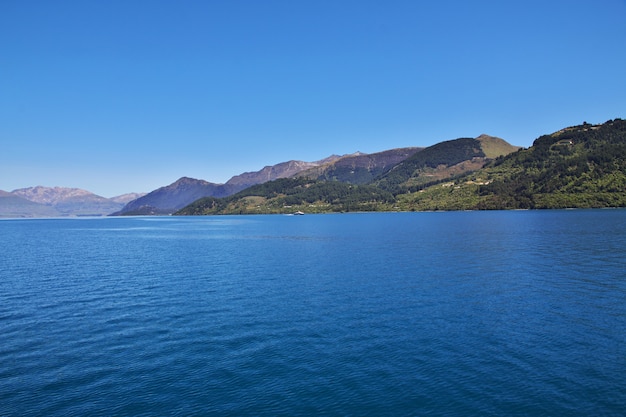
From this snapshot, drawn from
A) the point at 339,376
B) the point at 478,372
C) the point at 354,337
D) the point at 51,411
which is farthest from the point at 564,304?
the point at 51,411

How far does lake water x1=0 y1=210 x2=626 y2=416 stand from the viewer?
1143 inches

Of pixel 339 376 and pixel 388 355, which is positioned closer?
pixel 339 376

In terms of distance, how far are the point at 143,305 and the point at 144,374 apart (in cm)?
2549

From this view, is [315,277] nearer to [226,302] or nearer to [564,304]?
[226,302]

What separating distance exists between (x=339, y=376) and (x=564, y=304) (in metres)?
37.7

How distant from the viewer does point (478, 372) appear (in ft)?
108

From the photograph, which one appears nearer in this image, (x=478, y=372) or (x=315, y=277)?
(x=478, y=372)

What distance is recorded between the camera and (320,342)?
133 feet

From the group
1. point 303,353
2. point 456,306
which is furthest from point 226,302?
point 456,306

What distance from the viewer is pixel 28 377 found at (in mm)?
33500

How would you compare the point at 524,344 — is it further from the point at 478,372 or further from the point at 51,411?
the point at 51,411

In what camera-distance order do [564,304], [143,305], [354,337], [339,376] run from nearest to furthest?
1. [339,376]
2. [354,337]
3. [564,304]
4. [143,305]

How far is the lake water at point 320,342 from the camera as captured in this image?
29.0 m

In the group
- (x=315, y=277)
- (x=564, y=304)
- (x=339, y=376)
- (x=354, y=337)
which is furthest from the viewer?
(x=315, y=277)
